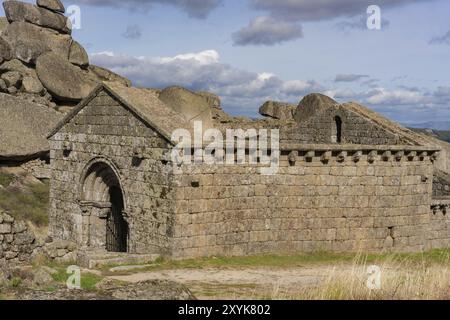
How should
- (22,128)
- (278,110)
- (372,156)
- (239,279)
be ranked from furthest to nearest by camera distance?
1. (278,110)
2. (22,128)
3. (372,156)
4. (239,279)

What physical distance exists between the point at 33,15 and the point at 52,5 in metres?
1.39

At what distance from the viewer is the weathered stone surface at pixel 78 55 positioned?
31.3 m

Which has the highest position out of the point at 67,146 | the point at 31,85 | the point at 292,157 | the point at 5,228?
the point at 31,85

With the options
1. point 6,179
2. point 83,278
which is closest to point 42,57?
point 6,179

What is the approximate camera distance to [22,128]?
79.7 ft

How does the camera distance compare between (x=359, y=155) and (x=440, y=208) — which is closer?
(x=359, y=155)

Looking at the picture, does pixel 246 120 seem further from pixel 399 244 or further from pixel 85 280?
pixel 85 280

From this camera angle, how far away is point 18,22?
30.3m

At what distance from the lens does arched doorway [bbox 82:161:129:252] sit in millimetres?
16156

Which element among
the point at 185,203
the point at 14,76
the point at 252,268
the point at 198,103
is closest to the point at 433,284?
the point at 252,268

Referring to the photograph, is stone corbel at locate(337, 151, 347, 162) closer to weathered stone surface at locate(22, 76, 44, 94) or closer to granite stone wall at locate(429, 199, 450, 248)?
granite stone wall at locate(429, 199, 450, 248)

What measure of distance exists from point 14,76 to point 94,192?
1346 cm

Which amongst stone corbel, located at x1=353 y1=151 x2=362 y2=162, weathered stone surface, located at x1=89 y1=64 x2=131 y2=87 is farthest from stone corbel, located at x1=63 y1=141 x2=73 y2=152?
weathered stone surface, located at x1=89 y1=64 x2=131 y2=87

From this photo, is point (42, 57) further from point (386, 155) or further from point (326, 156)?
point (386, 155)
